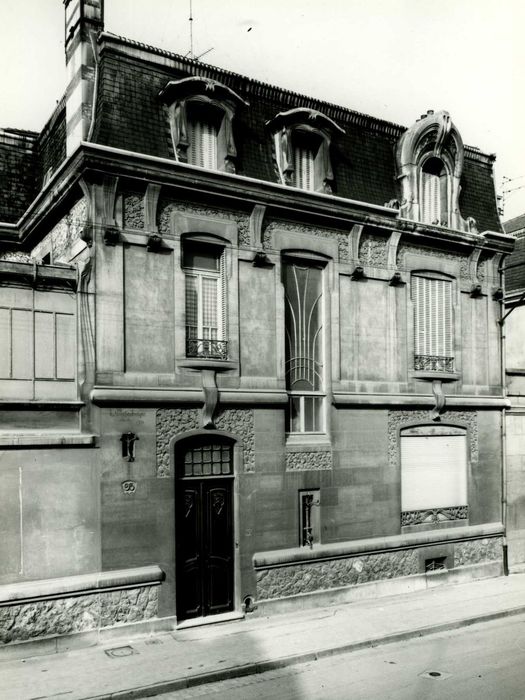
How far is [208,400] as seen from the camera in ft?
42.1

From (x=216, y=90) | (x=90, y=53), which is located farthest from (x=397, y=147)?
(x=90, y=53)

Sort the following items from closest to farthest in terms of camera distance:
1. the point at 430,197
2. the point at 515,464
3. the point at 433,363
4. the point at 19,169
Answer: the point at 19,169, the point at 433,363, the point at 430,197, the point at 515,464

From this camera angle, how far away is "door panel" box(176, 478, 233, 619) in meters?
12.7

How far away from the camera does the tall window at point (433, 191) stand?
16.9m

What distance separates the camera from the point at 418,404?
1596 centimetres

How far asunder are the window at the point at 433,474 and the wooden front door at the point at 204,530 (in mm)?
4712

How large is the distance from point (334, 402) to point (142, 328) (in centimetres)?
469

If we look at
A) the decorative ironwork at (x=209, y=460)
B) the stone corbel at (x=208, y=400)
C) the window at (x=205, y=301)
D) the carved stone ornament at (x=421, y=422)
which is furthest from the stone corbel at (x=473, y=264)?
the decorative ironwork at (x=209, y=460)

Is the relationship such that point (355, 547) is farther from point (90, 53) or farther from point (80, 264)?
point (90, 53)

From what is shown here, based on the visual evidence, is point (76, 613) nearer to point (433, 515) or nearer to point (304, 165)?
point (433, 515)

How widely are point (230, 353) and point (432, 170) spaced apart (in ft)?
25.6

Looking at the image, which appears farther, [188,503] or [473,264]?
[473,264]

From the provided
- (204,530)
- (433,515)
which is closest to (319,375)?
(204,530)

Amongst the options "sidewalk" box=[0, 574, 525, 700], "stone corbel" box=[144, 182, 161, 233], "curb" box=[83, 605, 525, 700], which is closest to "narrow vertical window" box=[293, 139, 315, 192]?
"stone corbel" box=[144, 182, 161, 233]
